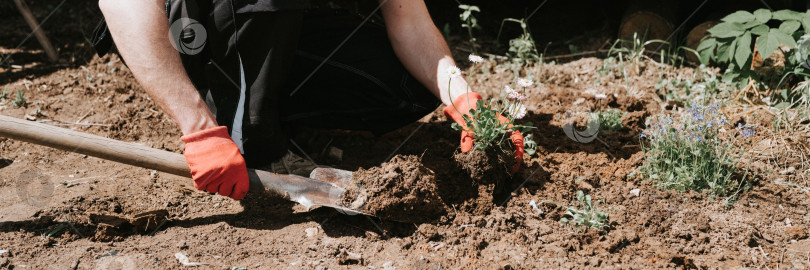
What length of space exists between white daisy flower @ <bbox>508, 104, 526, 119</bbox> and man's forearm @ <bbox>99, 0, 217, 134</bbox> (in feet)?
3.83

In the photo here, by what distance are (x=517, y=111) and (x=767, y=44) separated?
1205mm

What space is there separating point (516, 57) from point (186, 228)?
217cm

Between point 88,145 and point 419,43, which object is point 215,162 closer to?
point 88,145

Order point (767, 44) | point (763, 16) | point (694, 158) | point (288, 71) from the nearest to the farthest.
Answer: point (694, 158), point (288, 71), point (767, 44), point (763, 16)

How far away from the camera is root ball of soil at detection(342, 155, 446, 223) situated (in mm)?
2049

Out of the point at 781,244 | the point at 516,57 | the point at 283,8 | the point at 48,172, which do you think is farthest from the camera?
the point at 516,57

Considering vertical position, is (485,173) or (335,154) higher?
(485,173)

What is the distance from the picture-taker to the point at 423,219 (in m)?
2.12

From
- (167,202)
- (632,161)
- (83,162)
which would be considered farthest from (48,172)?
(632,161)

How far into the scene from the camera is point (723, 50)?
266 centimetres

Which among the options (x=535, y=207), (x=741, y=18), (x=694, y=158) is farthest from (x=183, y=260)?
(x=741, y=18)

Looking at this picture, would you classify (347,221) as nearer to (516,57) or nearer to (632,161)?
(632,161)

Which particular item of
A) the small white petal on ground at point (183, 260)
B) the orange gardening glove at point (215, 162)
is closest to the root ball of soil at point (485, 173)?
the orange gardening glove at point (215, 162)

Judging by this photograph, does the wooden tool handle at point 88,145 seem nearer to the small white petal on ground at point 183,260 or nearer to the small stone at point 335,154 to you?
the small white petal on ground at point 183,260
